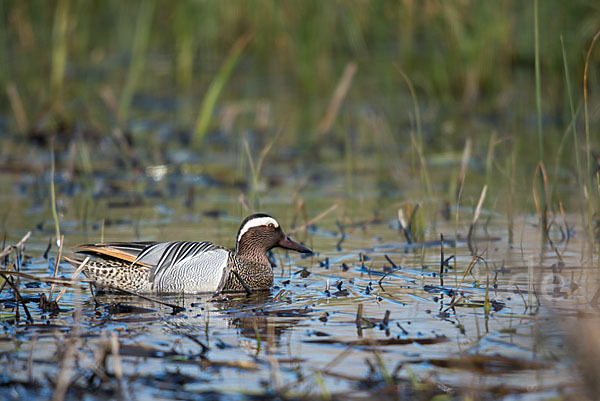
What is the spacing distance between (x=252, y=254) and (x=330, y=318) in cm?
154

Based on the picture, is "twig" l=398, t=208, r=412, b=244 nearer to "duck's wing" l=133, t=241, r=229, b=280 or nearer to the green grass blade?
"duck's wing" l=133, t=241, r=229, b=280

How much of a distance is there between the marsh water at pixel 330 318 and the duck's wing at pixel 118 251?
27 cm

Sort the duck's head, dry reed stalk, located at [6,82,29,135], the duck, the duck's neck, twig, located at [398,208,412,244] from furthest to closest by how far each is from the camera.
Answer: dry reed stalk, located at [6,82,29,135]
twig, located at [398,208,412,244]
the duck's head
the duck's neck
the duck

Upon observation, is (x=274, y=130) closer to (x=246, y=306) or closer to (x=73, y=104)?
(x=73, y=104)

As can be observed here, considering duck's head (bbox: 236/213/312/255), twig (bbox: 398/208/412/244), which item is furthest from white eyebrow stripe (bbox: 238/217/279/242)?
twig (bbox: 398/208/412/244)

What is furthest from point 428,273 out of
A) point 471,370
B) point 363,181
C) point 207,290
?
point 363,181

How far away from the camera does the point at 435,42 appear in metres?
13.0

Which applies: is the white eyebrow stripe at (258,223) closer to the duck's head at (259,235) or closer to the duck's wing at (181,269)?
the duck's head at (259,235)

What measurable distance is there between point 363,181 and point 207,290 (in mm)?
4139

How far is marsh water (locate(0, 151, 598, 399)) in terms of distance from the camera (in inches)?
169

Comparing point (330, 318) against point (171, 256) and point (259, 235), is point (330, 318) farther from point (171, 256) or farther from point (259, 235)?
point (259, 235)

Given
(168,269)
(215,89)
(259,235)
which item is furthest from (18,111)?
(168,269)

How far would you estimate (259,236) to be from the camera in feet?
23.1

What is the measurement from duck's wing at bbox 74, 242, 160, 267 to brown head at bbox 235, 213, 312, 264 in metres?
0.77
